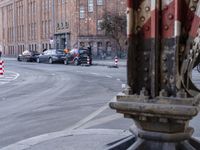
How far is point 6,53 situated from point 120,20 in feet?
162

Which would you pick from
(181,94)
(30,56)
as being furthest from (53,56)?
(181,94)

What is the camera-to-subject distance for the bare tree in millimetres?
54844

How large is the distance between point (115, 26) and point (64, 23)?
1428 cm

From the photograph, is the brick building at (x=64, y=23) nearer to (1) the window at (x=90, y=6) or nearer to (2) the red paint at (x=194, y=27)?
(1) the window at (x=90, y=6)

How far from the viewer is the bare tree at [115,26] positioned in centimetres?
5484

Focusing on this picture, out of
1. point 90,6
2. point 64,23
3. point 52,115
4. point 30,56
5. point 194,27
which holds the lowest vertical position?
point 52,115

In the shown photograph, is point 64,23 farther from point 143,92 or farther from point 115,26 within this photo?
point 143,92

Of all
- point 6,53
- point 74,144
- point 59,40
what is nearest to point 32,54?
point 59,40

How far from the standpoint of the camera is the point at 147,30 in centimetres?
386

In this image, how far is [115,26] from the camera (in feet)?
180

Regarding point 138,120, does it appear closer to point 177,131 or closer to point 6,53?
point 177,131

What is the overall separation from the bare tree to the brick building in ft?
14.1

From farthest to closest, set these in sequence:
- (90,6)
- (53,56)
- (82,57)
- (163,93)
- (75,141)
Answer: (90,6) → (53,56) → (82,57) → (75,141) → (163,93)

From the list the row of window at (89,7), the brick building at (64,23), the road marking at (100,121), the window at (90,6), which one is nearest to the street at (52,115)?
the road marking at (100,121)
